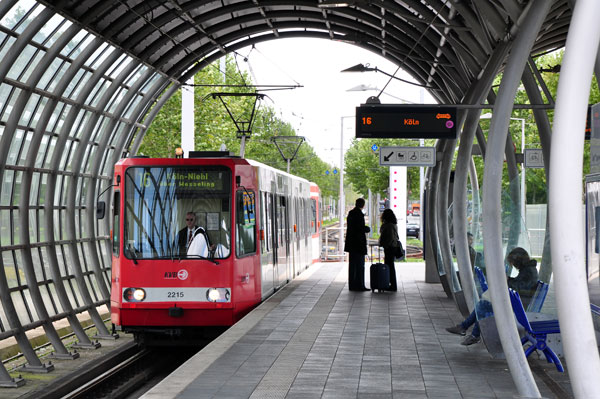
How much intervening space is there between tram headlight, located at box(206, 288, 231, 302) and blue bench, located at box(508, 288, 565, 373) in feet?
16.9

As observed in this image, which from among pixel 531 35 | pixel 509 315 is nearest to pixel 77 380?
pixel 509 315

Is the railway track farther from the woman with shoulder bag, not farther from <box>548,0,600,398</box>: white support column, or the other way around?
<box>548,0,600,398</box>: white support column

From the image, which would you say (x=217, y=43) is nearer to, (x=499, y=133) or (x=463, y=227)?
(x=463, y=227)

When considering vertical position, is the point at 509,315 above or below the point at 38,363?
above

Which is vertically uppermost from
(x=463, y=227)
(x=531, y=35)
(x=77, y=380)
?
(x=531, y=35)

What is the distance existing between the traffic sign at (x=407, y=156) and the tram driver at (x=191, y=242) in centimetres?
466

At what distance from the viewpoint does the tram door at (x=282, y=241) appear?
64.8 feet

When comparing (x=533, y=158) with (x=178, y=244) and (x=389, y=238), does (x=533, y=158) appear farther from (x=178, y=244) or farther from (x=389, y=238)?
(x=178, y=244)

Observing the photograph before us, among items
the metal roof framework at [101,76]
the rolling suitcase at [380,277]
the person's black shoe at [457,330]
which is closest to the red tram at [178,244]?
the metal roof framework at [101,76]

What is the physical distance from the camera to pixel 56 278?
16688 mm

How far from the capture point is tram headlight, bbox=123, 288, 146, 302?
46.5 ft

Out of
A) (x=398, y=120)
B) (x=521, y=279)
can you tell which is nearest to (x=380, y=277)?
(x=398, y=120)

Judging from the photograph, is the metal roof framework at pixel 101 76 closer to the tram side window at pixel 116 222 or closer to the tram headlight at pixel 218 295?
the tram side window at pixel 116 222

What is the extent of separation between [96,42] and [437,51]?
7.10 meters
